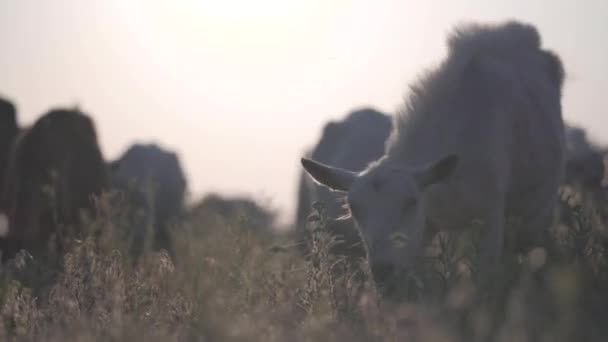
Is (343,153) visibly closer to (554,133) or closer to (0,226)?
(554,133)

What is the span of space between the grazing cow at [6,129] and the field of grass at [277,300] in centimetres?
703

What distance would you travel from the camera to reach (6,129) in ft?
43.4

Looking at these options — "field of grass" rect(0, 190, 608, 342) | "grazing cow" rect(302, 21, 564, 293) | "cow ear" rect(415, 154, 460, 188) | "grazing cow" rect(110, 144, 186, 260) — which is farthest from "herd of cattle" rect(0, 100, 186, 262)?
"cow ear" rect(415, 154, 460, 188)

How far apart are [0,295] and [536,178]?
4339mm

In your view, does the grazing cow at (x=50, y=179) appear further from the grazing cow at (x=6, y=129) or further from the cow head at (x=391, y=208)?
the cow head at (x=391, y=208)

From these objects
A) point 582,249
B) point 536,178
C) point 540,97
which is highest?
point 540,97

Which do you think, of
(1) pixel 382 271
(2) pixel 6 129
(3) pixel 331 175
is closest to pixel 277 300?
(1) pixel 382 271

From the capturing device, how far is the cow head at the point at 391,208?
18.3 ft

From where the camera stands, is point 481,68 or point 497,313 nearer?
point 497,313

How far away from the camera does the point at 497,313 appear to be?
4.54m

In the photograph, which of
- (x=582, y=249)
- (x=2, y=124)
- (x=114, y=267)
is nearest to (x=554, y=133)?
(x=582, y=249)

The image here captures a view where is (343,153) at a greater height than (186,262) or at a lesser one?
greater

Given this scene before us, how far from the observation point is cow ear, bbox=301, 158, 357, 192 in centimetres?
649

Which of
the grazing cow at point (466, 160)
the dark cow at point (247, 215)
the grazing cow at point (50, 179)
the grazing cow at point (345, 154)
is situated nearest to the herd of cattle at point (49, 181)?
the grazing cow at point (50, 179)
